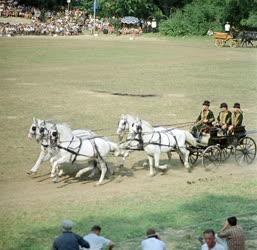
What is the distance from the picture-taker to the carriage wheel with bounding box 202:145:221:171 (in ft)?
54.0

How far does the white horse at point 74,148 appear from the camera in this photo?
1475cm

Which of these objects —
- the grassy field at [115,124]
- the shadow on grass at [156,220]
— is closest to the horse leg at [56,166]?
the grassy field at [115,124]

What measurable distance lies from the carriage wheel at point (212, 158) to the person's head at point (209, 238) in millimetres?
7581

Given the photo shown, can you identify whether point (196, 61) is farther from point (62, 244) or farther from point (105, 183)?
point (62, 244)

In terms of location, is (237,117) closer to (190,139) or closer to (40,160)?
(190,139)

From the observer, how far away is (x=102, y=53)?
44.6 metres

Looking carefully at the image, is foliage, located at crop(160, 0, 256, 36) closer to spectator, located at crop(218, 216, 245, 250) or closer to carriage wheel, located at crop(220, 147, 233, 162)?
carriage wheel, located at crop(220, 147, 233, 162)

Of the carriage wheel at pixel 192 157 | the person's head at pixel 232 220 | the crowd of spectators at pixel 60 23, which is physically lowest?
the carriage wheel at pixel 192 157

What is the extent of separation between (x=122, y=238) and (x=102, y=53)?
33900mm

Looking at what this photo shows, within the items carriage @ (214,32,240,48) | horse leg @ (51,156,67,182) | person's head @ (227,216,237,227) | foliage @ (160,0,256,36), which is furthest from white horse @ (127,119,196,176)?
foliage @ (160,0,256,36)

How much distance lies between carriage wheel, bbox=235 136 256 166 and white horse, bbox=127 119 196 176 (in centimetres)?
159

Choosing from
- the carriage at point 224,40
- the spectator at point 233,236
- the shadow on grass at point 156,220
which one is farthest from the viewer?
the carriage at point 224,40

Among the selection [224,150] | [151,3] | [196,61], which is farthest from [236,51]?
[224,150]

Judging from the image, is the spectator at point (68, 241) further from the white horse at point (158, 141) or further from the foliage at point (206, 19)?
the foliage at point (206, 19)
